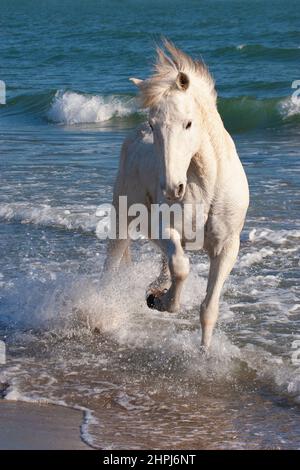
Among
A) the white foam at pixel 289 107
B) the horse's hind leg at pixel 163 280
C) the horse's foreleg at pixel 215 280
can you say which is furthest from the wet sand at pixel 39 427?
the white foam at pixel 289 107

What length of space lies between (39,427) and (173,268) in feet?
3.96

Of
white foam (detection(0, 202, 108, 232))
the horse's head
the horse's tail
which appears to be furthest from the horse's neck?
white foam (detection(0, 202, 108, 232))

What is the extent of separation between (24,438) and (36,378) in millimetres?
1134

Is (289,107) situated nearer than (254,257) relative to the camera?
No

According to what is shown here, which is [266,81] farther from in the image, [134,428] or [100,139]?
[134,428]

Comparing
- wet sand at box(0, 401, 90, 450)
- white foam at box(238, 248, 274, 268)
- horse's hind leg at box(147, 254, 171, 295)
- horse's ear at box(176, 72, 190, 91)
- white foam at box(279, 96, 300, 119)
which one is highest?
horse's ear at box(176, 72, 190, 91)

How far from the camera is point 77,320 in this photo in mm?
6867

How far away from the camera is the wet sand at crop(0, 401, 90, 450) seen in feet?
15.1

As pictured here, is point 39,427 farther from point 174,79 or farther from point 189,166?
point 174,79

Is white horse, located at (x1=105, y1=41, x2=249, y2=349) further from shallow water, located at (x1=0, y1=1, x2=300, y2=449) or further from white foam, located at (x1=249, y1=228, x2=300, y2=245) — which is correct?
white foam, located at (x1=249, y1=228, x2=300, y2=245)

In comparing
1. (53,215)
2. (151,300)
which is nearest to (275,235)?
(53,215)

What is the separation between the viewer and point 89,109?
66.8ft

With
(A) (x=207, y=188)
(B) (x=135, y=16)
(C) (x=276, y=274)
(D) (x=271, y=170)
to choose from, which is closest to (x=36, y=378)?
(A) (x=207, y=188)

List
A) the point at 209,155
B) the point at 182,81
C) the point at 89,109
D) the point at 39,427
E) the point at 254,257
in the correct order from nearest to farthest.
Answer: the point at 39,427
the point at 182,81
the point at 209,155
the point at 254,257
the point at 89,109
